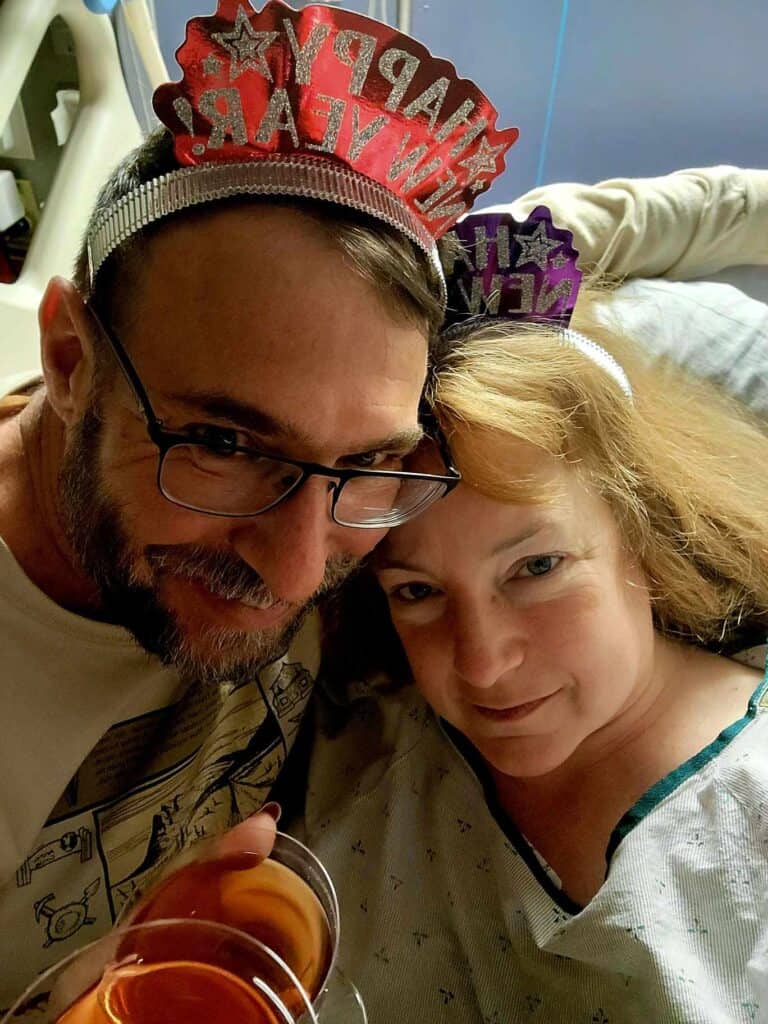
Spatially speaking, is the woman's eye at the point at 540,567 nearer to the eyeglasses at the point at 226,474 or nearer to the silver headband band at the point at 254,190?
the eyeglasses at the point at 226,474

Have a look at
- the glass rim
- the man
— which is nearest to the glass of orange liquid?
the glass rim

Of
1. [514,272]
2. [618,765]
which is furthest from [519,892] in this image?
[514,272]

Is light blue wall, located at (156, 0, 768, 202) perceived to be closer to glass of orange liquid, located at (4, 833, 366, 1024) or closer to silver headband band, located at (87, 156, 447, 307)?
silver headband band, located at (87, 156, 447, 307)

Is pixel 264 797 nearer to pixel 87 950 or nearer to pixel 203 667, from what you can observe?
pixel 203 667

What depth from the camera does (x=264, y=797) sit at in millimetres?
1114

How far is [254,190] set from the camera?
75cm

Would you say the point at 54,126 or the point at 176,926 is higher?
the point at 54,126

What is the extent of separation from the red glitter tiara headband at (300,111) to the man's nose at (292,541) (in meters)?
0.25

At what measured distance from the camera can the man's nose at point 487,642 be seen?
0.90 m

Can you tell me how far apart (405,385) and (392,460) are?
84mm

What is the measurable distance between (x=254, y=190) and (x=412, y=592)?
17.3 inches

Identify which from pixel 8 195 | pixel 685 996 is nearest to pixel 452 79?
pixel 685 996

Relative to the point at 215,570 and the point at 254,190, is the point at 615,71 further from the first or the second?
the point at 215,570

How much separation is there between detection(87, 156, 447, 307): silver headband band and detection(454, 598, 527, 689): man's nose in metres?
0.37
